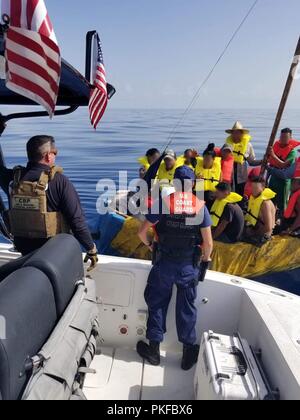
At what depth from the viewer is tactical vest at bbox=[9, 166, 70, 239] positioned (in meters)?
2.50

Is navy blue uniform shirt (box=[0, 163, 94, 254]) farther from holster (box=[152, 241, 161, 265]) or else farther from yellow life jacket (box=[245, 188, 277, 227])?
yellow life jacket (box=[245, 188, 277, 227])

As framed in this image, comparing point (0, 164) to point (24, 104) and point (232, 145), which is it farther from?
point (232, 145)

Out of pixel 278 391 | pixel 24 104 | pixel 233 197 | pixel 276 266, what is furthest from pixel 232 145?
pixel 278 391

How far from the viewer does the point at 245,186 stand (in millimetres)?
6062

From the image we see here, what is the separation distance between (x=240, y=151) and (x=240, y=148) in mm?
54

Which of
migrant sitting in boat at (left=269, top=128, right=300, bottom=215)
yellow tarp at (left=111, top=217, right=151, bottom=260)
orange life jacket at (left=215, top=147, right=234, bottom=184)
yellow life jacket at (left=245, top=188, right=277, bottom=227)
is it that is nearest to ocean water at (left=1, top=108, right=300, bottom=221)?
yellow tarp at (left=111, top=217, right=151, bottom=260)

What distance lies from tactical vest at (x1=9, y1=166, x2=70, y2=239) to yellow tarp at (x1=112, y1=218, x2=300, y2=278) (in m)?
2.72

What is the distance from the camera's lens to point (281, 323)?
7.54 ft

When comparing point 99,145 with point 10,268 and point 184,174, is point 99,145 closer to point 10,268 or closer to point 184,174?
point 184,174

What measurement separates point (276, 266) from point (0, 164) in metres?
3.90

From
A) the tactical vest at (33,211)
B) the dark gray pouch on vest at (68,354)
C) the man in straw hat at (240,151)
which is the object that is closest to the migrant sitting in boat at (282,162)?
the man in straw hat at (240,151)

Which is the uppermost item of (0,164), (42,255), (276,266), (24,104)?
(24,104)

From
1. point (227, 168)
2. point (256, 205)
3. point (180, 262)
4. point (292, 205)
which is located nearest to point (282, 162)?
point (227, 168)

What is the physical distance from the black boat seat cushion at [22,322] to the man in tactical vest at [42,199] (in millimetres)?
752
